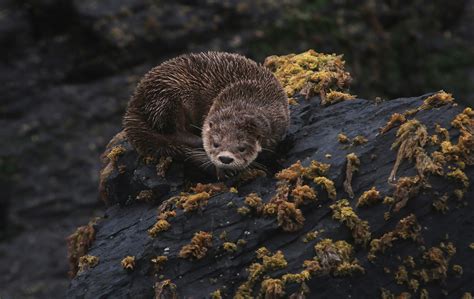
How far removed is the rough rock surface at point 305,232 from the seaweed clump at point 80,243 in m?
0.18

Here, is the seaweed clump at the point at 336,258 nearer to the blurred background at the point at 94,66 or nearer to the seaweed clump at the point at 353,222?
the seaweed clump at the point at 353,222

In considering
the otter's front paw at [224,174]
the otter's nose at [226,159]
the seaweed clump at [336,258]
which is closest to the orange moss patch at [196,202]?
the otter's nose at [226,159]

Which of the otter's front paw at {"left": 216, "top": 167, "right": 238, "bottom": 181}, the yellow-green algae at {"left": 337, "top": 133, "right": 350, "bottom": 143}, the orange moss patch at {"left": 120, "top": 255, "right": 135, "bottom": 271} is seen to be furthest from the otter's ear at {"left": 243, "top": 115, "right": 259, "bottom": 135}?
the orange moss patch at {"left": 120, "top": 255, "right": 135, "bottom": 271}

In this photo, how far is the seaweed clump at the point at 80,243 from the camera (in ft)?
21.5

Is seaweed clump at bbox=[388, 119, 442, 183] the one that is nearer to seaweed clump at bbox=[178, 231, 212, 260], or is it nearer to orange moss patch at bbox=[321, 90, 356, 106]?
orange moss patch at bbox=[321, 90, 356, 106]

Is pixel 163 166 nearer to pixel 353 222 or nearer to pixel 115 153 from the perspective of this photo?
pixel 115 153

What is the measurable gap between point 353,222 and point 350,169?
1.59 ft

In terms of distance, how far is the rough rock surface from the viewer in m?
5.35

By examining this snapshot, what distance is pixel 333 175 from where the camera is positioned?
573 centimetres

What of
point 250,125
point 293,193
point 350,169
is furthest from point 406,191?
point 250,125

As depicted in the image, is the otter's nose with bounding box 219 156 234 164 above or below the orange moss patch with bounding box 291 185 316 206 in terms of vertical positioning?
above

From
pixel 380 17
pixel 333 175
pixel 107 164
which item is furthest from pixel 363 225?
pixel 380 17

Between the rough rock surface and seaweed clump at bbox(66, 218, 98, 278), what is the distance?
181mm

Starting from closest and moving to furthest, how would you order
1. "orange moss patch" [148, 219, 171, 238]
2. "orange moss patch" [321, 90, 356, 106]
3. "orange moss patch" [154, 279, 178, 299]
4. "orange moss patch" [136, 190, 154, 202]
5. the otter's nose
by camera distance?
"orange moss patch" [154, 279, 178, 299], "orange moss patch" [148, 219, 171, 238], the otter's nose, "orange moss patch" [136, 190, 154, 202], "orange moss patch" [321, 90, 356, 106]
